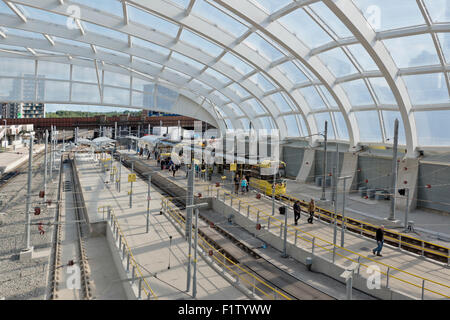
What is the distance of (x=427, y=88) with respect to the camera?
17375 mm

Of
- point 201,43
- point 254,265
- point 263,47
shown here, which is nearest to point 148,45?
point 201,43

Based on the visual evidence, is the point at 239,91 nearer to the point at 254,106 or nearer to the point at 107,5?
the point at 254,106

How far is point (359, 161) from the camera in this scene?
23.8 metres

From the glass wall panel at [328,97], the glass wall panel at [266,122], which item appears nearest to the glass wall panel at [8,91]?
the glass wall panel at [266,122]

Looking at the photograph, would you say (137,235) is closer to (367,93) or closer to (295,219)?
(295,219)

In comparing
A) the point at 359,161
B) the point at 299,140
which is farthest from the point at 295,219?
the point at 299,140

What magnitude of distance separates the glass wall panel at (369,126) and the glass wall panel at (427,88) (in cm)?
378

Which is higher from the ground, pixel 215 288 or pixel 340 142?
pixel 340 142

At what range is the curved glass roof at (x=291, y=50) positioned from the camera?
15398 mm

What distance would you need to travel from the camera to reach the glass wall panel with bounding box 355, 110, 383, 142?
22062mm

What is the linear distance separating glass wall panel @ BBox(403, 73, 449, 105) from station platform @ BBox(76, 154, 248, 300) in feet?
50.1

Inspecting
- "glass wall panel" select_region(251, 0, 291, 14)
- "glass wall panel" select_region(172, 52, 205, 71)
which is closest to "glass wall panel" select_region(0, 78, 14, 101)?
"glass wall panel" select_region(172, 52, 205, 71)
